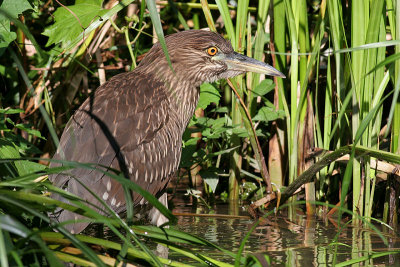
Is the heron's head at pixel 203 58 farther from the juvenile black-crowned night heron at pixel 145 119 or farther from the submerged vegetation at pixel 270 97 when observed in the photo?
the submerged vegetation at pixel 270 97

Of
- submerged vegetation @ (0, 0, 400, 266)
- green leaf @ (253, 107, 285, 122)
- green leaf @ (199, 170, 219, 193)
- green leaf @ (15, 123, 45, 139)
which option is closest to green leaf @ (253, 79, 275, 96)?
submerged vegetation @ (0, 0, 400, 266)

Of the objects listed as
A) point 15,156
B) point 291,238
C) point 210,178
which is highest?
point 15,156

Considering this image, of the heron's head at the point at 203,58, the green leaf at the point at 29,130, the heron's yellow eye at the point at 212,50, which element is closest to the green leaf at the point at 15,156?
the green leaf at the point at 29,130

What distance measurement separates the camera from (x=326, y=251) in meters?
3.80

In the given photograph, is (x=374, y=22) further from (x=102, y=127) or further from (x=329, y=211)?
(x=102, y=127)

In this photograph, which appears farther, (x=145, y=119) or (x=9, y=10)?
(x=145, y=119)

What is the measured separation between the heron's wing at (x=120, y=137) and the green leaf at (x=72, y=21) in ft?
1.45

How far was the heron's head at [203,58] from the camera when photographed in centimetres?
454

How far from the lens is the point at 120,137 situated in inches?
153

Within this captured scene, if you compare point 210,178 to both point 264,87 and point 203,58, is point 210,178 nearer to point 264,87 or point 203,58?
point 264,87

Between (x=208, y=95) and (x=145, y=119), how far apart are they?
3.14 ft

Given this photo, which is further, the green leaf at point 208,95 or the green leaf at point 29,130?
the green leaf at point 208,95

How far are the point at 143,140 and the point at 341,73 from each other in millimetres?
1583

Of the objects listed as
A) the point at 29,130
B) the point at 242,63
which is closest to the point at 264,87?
the point at 242,63
